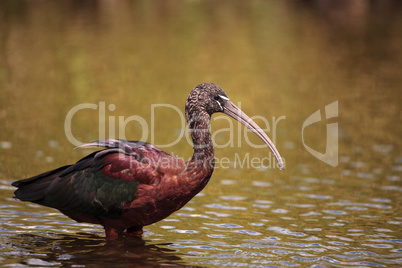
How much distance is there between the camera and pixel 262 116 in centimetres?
1562

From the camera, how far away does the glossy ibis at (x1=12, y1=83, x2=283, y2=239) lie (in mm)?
7570

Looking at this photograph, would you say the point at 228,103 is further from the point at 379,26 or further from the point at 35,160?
the point at 379,26

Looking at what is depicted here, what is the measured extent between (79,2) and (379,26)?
15302 mm

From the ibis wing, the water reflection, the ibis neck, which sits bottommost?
the water reflection

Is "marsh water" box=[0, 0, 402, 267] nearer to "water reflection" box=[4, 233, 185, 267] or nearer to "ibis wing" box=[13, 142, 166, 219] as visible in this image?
"water reflection" box=[4, 233, 185, 267]
